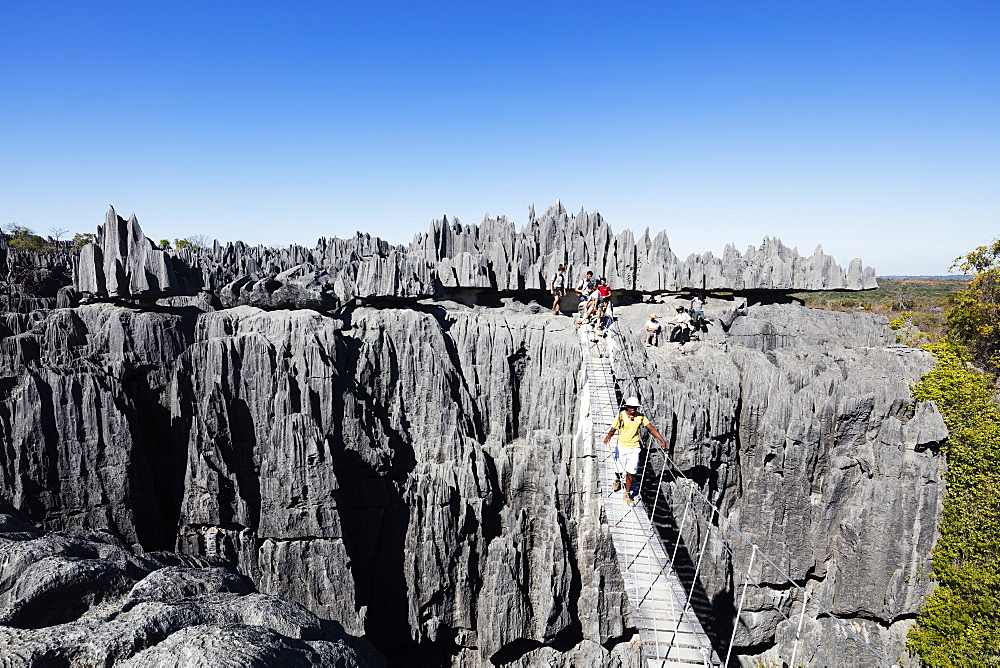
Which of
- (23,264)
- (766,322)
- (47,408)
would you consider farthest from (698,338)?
(23,264)

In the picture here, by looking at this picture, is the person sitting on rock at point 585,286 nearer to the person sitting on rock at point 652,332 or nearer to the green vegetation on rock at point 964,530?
the person sitting on rock at point 652,332

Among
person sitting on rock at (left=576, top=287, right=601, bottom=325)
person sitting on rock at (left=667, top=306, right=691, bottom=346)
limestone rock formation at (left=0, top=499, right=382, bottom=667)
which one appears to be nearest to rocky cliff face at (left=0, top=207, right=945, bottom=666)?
person sitting on rock at (left=667, top=306, right=691, bottom=346)

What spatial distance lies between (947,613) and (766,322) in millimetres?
8742

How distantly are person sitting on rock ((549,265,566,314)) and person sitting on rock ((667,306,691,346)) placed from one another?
3.63m

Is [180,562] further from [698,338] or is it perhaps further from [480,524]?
[698,338]

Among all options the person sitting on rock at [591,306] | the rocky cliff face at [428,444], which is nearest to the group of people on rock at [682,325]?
the rocky cliff face at [428,444]

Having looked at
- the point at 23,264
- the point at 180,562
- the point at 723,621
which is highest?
the point at 23,264

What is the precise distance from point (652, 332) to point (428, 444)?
7.68 meters

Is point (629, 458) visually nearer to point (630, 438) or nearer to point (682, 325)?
point (630, 438)

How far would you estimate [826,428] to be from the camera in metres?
14.0

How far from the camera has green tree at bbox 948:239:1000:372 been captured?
15.4m

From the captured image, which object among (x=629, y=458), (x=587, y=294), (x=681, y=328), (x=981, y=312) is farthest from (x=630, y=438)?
(x=981, y=312)

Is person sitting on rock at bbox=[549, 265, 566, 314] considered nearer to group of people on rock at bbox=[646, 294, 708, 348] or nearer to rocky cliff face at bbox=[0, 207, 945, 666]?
rocky cliff face at bbox=[0, 207, 945, 666]

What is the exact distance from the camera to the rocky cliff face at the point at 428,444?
12.5 m
